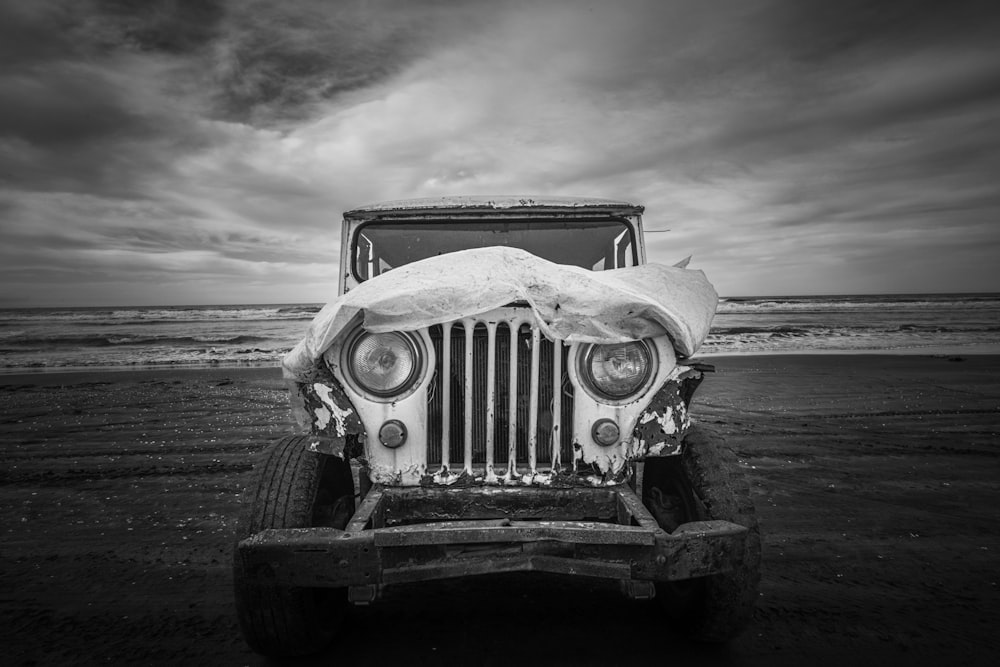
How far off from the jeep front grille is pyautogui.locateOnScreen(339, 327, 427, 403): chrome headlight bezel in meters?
0.07

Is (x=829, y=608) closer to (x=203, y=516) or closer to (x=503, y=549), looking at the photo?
(x=503, y=549)

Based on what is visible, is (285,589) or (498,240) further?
(498,240)

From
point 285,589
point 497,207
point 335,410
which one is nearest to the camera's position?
point 285,589

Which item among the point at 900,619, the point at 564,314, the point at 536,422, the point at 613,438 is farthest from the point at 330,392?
the point at 900,619

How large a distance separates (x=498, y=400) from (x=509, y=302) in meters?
0.46

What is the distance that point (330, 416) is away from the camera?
2.37 metres

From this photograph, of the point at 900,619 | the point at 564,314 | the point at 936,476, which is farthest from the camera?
the point at 936,476

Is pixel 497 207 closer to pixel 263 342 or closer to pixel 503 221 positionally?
pixel 503 221

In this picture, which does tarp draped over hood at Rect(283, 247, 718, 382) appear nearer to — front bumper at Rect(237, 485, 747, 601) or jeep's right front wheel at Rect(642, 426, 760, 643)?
jeep's right front wheel at Rect(642, 426, 760, 643)

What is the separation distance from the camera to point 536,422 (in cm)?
236

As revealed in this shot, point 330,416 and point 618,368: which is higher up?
point 618,368

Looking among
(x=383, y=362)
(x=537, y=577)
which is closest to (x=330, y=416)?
(x=383, y=362)

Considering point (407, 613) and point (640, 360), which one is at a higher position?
point (640, 360)

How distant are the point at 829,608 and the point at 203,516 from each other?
4.02 m
